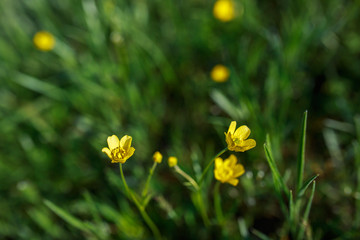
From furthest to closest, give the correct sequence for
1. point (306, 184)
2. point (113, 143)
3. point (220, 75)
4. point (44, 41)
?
point (44, 41), point (220, 75), point (113, 143), point (306, 184)

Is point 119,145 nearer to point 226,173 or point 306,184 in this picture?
point 226,173

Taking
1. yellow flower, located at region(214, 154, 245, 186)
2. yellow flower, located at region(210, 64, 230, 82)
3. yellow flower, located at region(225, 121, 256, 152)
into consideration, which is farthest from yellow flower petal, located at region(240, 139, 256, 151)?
yellow flower, located at region(210, 64, 230, 82)

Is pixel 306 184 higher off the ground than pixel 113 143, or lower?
lower

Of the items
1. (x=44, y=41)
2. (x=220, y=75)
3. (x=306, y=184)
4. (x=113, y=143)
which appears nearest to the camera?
(x=306, y=184)

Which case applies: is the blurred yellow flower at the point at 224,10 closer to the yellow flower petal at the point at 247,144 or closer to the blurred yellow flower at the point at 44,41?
the blurred yellow flower at the point at 44,41

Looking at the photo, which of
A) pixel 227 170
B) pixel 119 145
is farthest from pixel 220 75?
pixel 119 145

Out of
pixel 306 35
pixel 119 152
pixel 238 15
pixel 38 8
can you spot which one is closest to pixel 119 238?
pixel 119 152
